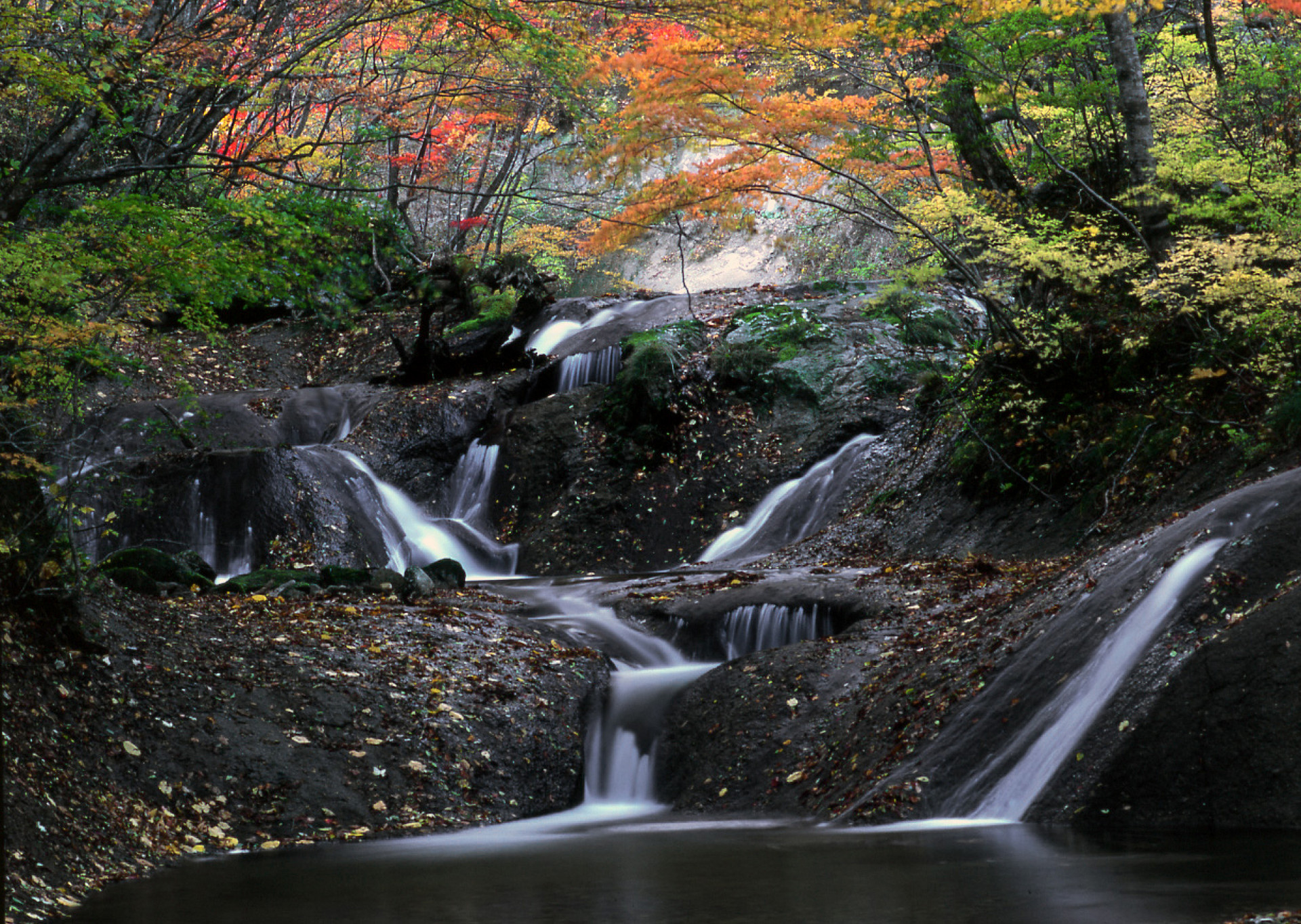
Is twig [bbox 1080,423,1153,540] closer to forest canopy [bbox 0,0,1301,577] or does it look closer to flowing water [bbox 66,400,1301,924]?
forest canopy [bbox 0,0,1301,577]

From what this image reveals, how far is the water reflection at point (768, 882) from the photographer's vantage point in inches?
149

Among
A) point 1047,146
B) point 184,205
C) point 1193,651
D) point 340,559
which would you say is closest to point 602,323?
point 340,559

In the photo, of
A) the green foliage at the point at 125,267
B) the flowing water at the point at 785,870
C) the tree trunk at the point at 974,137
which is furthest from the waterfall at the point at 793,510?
the green foliage at the point at 125,267

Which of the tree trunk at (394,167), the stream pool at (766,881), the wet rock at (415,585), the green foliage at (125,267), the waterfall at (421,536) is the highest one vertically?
the tree trunk at (394,167)

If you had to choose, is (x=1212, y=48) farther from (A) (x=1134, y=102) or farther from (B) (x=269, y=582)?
(B) (x=269, y=582)

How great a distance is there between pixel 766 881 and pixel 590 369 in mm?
13178

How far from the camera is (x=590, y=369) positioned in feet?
56.3

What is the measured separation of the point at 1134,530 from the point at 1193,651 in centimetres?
383

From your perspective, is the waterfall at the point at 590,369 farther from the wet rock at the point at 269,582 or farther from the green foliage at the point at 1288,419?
the green foliage at the point at 1288,419

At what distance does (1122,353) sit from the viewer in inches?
404

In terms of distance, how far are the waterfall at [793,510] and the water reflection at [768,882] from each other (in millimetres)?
8278

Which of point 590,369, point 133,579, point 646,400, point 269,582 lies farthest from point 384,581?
point 590,369

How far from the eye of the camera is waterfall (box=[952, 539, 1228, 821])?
5.24 meters

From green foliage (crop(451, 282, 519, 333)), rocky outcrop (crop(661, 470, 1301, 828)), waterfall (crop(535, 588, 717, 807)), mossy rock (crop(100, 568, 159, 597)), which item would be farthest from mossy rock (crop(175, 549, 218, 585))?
green foliage (crop(451, 282, 519, 333))
